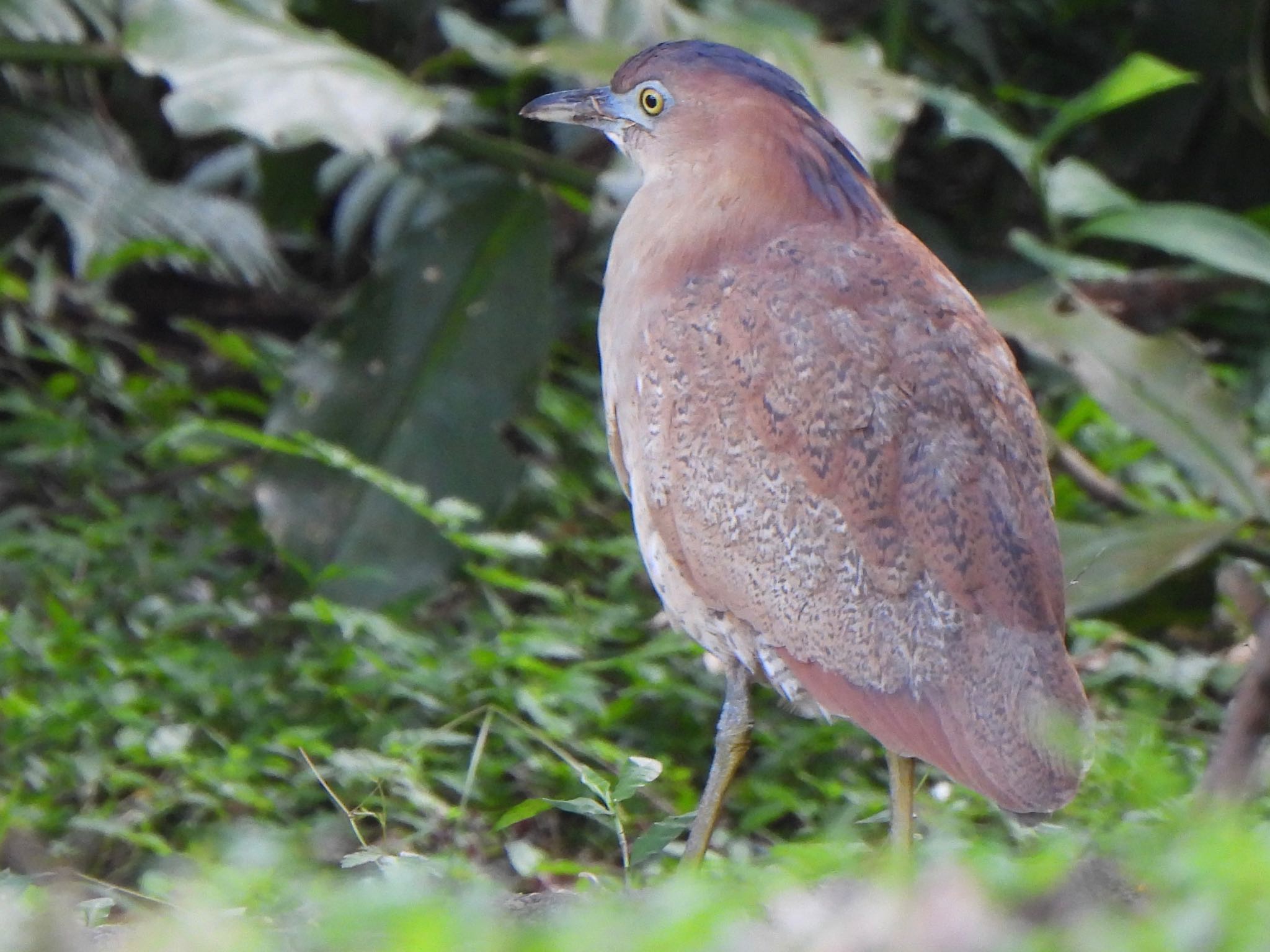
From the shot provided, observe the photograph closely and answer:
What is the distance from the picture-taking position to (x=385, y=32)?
700 centimetres

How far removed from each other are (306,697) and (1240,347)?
4131 mm

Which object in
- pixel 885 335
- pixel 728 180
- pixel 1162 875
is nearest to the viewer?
pixel 1162 875

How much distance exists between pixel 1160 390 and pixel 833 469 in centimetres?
211

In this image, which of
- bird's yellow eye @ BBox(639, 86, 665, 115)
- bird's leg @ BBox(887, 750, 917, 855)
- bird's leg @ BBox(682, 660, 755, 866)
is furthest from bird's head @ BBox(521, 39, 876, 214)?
bird's leg @ BBox(887, 750, 917, 855)

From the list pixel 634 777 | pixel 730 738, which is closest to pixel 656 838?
pixel 634 777

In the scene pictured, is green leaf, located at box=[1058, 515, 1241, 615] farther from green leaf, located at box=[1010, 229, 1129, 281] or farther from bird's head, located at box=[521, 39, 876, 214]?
bird's head, located at box=[521, 39, 876, 214]

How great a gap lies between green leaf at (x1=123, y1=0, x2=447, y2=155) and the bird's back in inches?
63.0

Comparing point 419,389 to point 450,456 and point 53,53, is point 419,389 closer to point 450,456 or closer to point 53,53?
point 450,456

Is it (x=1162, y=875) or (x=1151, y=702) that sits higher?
(x=1162, y=875)

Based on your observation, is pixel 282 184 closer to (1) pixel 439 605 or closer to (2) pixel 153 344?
(2) pixel 153 344

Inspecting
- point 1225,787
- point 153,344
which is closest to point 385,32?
point 153,344

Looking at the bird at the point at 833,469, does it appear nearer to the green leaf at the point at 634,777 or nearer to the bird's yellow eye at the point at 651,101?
the bird's yellow eye at the point at 651,101

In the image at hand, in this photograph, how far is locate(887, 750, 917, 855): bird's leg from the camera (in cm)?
328

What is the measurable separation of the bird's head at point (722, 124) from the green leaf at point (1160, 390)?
1.47m
